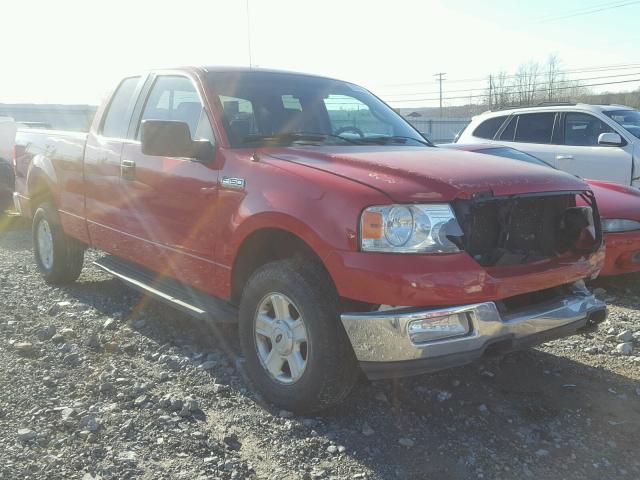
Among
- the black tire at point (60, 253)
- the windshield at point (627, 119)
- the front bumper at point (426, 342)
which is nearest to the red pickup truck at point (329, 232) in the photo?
the front bumper at point (426, 342)

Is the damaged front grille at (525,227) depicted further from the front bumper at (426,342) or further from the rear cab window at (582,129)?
the rear cab window at (582,129)

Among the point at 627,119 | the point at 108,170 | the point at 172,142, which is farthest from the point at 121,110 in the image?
the point at 627,119

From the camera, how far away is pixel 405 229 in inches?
113

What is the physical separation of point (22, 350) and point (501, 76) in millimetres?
61829

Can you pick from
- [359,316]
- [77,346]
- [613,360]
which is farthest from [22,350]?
[613,360]

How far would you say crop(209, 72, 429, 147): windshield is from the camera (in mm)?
3990

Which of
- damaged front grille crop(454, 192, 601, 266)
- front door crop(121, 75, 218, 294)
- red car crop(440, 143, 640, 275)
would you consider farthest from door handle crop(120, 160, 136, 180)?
red car crop(440, 143, 640, 275)

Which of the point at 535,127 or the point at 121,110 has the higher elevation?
the point at 121,110

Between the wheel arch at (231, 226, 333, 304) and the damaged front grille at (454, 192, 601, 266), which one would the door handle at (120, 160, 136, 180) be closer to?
the wheel arch at (231, 226, 333, 304)

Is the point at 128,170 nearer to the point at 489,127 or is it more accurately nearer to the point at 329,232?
the point at 329,232

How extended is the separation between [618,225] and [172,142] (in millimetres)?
3989

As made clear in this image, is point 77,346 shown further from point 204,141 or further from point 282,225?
point 282,225

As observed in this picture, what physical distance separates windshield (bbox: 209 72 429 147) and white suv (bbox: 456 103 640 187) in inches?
190

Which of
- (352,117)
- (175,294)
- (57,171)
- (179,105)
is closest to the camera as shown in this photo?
(175,294)
